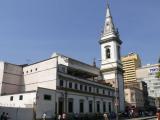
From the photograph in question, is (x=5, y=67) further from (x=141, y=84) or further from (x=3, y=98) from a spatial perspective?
(x=141, y=84)

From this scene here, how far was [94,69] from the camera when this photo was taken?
67.9 metres

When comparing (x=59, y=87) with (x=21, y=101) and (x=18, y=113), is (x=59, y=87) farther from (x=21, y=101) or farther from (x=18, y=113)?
(x=18, y=113)

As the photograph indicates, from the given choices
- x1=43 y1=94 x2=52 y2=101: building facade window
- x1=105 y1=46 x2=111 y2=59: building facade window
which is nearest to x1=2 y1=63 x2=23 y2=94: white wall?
x1=43 y1=94 x2=52 y2=101: building facade window

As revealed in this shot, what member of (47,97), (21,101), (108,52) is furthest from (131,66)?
(21,101)

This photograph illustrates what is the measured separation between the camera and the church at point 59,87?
42.3m

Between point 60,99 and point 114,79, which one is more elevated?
point 114,79

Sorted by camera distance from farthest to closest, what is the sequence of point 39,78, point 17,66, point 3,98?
point 17,66, point 39,78, point 3,98

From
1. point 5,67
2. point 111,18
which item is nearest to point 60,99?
point 5,67

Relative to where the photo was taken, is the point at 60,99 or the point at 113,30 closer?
the point at 60,99

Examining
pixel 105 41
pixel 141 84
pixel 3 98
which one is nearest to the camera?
pixel 3 98

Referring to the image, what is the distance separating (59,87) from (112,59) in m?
27.2

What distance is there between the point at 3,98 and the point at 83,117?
1591cm

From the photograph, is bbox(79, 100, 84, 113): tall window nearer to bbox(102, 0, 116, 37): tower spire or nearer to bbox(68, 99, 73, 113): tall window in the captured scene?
bbox(68, 99, 73, 113): tall window

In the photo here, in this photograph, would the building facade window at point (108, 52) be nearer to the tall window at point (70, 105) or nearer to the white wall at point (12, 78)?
the tall window at point (70, 105)
